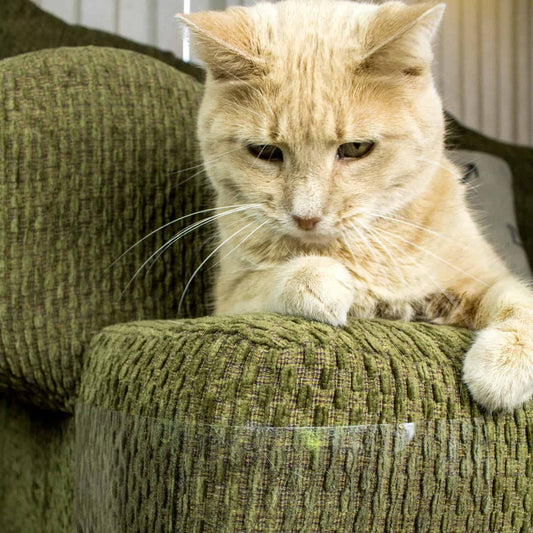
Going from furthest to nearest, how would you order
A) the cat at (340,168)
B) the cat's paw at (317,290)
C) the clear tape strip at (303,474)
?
the cat at (340,168)
the cat's paw at (317,290)
the clear tape strip at (303,474)

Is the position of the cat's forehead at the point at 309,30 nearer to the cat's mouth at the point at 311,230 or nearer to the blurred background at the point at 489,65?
the cat's mouth at the point at 311,230

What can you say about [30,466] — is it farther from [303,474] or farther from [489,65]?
[489,65]

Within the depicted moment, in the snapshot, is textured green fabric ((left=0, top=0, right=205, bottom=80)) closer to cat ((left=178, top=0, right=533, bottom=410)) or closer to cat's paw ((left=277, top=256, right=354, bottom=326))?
cat ((left=178, top=0, right=533, bottom=410))

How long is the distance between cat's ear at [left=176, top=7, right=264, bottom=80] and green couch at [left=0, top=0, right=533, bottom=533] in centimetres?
31

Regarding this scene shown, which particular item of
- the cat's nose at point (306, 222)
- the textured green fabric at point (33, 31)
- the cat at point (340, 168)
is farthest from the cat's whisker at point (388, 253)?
the textured green fabric at point (33, 31)

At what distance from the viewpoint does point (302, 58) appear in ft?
3.03

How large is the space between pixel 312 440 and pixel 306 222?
36 cm

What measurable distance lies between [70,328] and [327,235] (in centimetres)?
51

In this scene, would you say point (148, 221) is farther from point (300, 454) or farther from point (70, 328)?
point (300, 454)

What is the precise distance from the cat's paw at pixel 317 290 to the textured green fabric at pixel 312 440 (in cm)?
6

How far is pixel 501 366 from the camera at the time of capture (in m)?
0.69

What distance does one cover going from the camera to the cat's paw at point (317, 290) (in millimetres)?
737

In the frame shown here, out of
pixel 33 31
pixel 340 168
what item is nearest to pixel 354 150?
pixel 340 168

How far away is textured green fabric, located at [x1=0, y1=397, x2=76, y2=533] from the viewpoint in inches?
45.4
